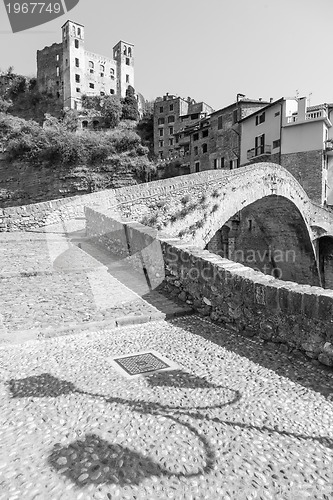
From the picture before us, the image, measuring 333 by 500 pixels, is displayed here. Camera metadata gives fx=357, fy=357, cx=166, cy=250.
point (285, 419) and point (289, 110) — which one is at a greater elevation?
point (289, 110)

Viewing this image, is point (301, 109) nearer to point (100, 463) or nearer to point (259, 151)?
point (259, 151)

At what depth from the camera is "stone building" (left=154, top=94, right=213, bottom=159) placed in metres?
45.3

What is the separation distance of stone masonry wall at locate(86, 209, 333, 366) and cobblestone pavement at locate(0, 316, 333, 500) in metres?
0.28

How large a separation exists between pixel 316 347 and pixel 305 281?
2173 cm

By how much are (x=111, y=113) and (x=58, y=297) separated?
1823 inches

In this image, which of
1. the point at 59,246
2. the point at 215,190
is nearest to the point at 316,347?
the point at 59,246

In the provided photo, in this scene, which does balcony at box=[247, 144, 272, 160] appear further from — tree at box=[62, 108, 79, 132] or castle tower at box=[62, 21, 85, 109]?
castle tower at box=[62, 21, 85, 109]

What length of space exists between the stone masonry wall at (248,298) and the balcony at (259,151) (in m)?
24.5

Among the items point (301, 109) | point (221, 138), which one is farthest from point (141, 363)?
point (221, 138)

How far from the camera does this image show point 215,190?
12.4 metres

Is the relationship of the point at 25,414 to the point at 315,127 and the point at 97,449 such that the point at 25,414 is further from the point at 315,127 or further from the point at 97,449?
the point at 315,127

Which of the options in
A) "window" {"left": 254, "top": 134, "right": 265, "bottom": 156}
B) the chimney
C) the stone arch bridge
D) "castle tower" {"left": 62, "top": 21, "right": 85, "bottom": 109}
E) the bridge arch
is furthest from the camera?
"castle tower" {"left": 62, "top": 21, "right": 85, "bottom": 109}

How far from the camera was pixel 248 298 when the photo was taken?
4527mm

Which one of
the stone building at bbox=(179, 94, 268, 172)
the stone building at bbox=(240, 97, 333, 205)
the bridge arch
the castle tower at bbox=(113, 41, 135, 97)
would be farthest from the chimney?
the castle tower at bbox=(113, 41, 135, 97)
